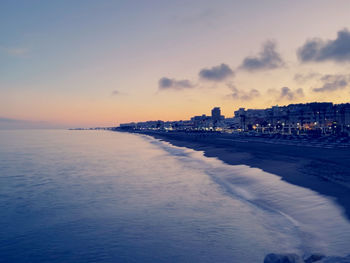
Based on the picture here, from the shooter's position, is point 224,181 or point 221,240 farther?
point 224,181

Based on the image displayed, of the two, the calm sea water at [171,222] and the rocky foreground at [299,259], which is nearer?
the rocky foreground at [299,259]

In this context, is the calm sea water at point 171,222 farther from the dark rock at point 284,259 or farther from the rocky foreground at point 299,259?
the dark rock at point 284,259

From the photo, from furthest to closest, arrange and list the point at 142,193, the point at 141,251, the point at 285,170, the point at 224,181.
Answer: the point at 285,170, the point at 224,181, the point at 142,193, the point at 141,251

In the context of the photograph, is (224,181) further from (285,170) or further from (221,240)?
(221,240)

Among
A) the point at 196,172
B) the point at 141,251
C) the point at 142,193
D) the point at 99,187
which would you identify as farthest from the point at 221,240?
the point at 196,172

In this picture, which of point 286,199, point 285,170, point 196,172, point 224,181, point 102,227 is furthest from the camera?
point 196,172

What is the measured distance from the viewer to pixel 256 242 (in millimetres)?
10750

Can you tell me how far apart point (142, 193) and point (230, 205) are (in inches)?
300

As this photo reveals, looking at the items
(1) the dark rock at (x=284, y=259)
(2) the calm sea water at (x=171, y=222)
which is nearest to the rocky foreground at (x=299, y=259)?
(1) the dark rock at (x=284, y=259)

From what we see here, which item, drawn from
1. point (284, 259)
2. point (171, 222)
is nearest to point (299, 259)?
point (284, 259)

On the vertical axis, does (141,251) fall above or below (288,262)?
below

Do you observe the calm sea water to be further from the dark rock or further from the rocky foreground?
the dark rock

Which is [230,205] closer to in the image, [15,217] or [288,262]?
[288,262]

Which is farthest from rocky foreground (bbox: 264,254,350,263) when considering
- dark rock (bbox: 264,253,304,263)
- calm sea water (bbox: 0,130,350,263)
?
calm sea water (bbox: 0,130,350,263)
